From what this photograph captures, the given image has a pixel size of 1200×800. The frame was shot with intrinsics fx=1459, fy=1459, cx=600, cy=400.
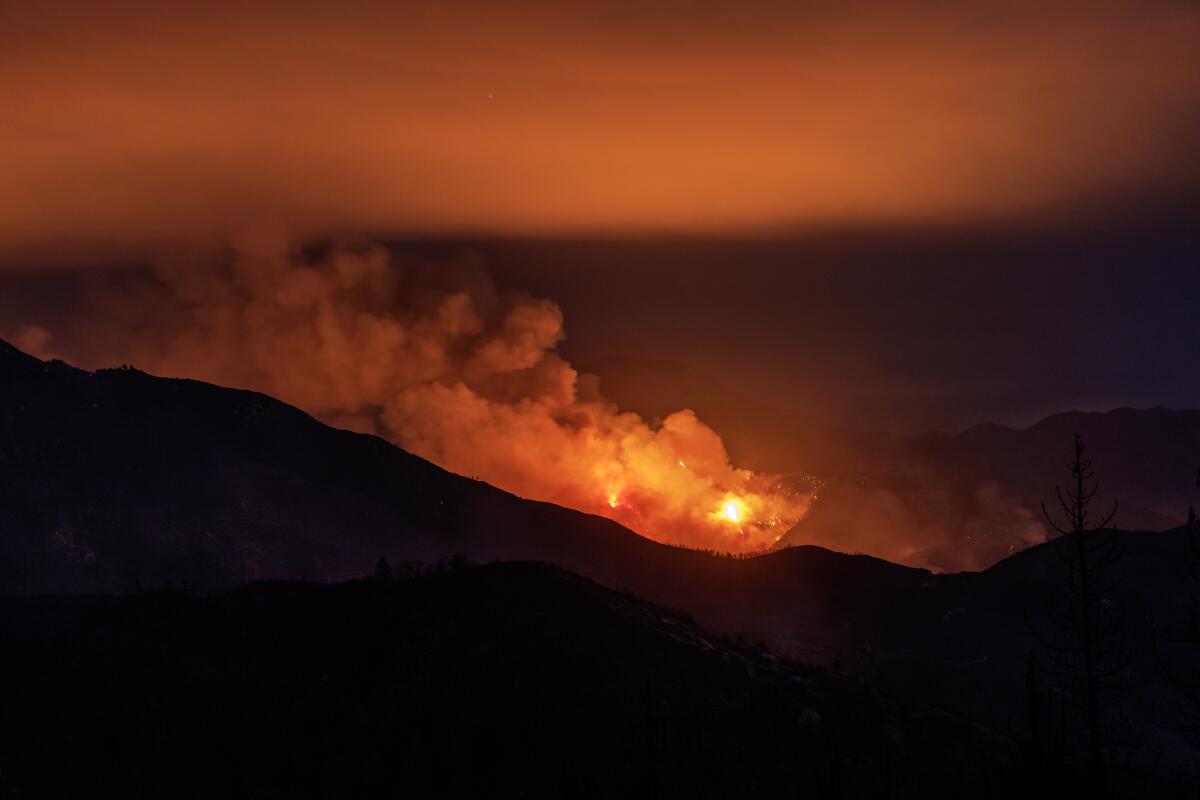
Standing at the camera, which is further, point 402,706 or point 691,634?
point 691,634

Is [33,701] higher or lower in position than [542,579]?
lower

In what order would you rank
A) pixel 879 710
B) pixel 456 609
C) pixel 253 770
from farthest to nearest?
pixel 456 609
pixel 879 710
pixel 253 770

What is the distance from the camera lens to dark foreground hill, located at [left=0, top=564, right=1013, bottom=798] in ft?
439

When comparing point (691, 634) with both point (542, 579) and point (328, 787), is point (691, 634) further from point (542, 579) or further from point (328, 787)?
point (328, 787)

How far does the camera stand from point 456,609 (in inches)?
6417

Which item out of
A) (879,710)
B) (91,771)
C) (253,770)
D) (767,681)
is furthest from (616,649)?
(91,771)

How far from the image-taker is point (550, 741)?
134 meters

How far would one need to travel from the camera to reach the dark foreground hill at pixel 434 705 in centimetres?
13375

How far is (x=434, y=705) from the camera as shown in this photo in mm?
144375

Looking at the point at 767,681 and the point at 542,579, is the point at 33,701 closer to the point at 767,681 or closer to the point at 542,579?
the point at 542,579

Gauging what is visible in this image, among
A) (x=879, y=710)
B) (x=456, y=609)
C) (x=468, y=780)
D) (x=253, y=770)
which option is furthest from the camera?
(x=456, y=609)

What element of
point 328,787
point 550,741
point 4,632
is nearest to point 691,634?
point 550,741

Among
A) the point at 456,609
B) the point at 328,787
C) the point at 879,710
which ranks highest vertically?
the point at 456,609

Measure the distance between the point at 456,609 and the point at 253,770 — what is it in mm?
30231
